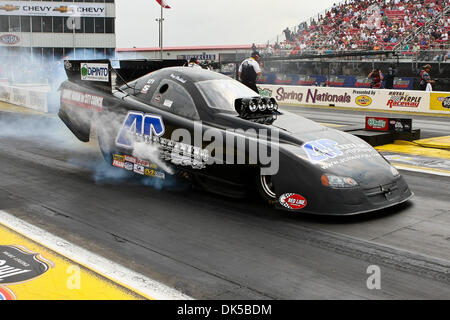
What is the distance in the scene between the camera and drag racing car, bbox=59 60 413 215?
550 centimetres

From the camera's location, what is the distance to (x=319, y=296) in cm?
378

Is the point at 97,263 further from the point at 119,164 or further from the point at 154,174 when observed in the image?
the point at 119,164

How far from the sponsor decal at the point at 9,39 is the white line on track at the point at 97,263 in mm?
58008

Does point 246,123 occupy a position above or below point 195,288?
above

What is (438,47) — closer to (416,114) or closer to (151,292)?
(416,114)

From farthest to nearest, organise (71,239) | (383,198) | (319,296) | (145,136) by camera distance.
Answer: (145,136), (383,198), (71,239), (319,296)

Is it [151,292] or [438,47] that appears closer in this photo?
[151,292]

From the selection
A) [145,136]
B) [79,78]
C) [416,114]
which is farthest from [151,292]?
[416,114]

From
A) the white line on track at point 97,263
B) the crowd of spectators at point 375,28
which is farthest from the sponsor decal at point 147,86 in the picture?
the crowd of spectators at point 375,28

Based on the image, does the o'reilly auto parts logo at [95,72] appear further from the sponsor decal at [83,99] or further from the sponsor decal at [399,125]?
the sponsor decal at [399,125]

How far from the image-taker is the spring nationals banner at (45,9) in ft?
194
